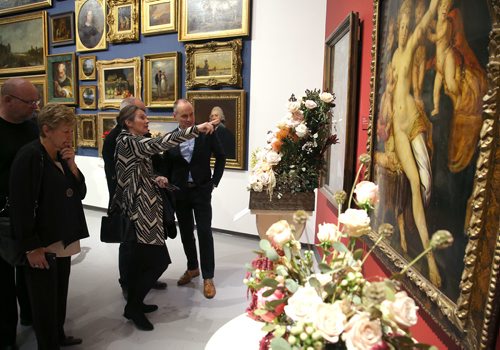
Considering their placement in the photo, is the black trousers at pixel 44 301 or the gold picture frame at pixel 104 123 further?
the gold picture frame at pixel 104 123

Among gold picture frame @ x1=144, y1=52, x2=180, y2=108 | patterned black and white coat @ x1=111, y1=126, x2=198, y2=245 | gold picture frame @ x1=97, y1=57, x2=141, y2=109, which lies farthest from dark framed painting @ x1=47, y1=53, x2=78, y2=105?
patterned black and white coat @ x1=111, y1=126, x2=198, y2=245

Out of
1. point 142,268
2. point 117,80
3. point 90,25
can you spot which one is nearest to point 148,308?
point 142,268

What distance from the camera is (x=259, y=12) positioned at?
5320 millimetres

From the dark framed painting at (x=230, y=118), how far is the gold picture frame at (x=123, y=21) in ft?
6.03

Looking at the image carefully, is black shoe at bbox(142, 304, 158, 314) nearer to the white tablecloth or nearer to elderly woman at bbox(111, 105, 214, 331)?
elderly woman at bbox(111, 105, 214, 331)

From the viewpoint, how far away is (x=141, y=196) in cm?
301

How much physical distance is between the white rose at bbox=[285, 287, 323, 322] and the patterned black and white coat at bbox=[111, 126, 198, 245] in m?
2.18

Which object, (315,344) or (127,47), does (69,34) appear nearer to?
(127,47)

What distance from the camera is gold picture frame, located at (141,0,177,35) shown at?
5.95m

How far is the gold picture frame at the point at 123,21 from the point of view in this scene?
20.7ft

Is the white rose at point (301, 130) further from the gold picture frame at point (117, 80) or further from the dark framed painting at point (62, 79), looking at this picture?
the dark framed painting at point (62, 79)

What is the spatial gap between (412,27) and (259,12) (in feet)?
13.6

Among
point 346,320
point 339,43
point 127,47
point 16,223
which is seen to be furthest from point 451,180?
point 127,47

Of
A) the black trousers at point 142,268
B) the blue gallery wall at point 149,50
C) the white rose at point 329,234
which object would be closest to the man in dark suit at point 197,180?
the black trousers at point 142,268
